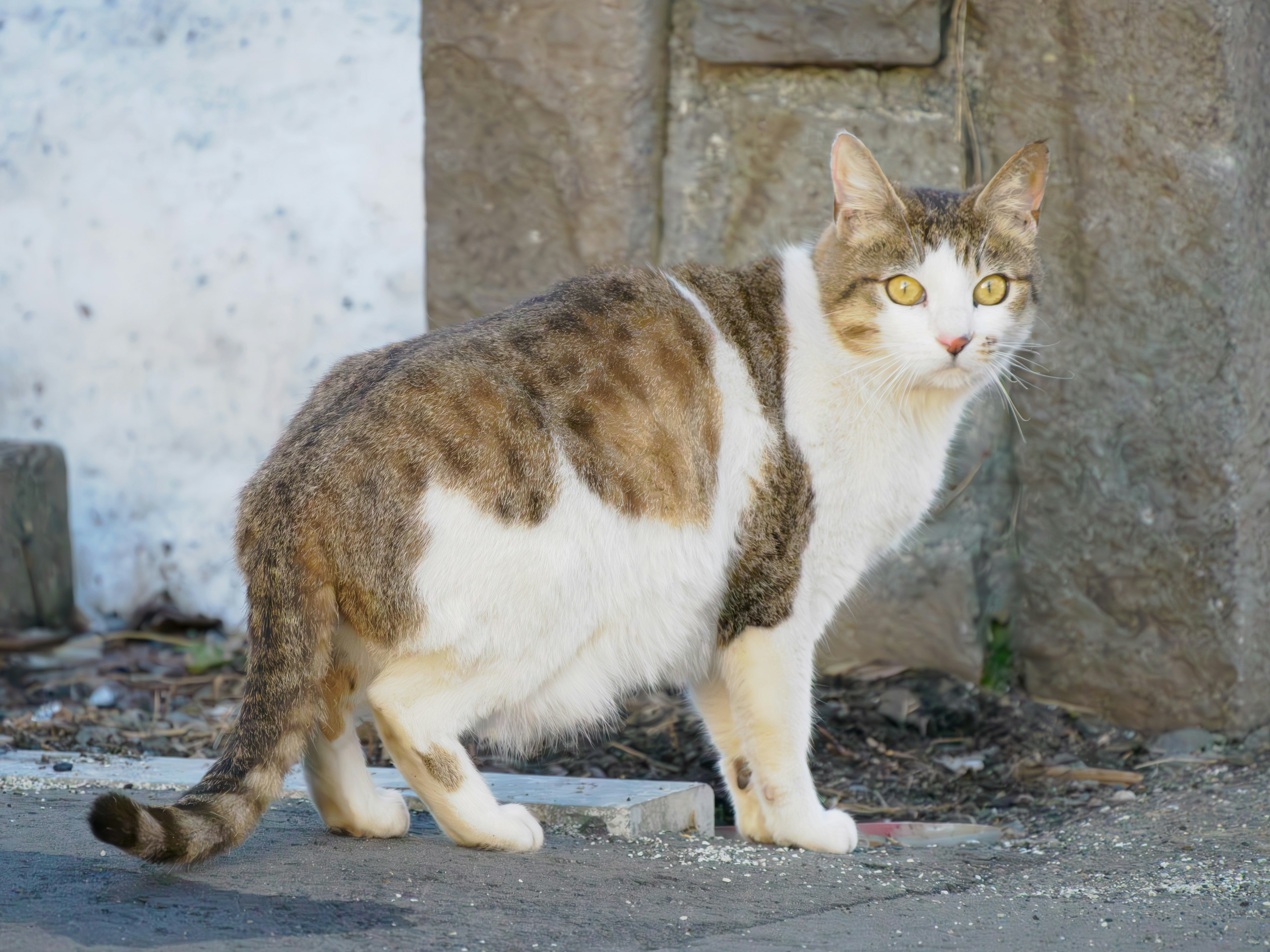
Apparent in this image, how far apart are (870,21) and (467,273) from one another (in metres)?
1.44

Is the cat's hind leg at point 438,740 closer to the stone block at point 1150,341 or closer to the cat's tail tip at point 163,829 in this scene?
the cat's tail tip at point 163,829

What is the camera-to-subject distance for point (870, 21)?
3.76 meters

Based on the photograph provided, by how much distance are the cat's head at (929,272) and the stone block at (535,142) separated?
1252 millimetres

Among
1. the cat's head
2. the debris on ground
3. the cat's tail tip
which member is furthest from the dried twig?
the cat's tail tip

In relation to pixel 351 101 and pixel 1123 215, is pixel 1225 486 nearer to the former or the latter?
pixel 1123 215

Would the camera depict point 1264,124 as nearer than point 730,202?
Yes

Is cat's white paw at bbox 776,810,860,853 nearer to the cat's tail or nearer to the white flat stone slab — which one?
the white flat stone slab

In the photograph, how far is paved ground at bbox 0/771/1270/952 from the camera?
199cm

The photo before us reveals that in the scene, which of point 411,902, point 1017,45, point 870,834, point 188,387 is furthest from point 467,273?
point 411,902

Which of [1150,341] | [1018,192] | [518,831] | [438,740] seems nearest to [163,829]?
[438,740]

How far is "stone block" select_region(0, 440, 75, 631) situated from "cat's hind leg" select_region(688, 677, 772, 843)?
277cm

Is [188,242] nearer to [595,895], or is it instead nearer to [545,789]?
[545,789]

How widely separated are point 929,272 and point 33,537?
132 inches

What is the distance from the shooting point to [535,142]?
13.3 ft
